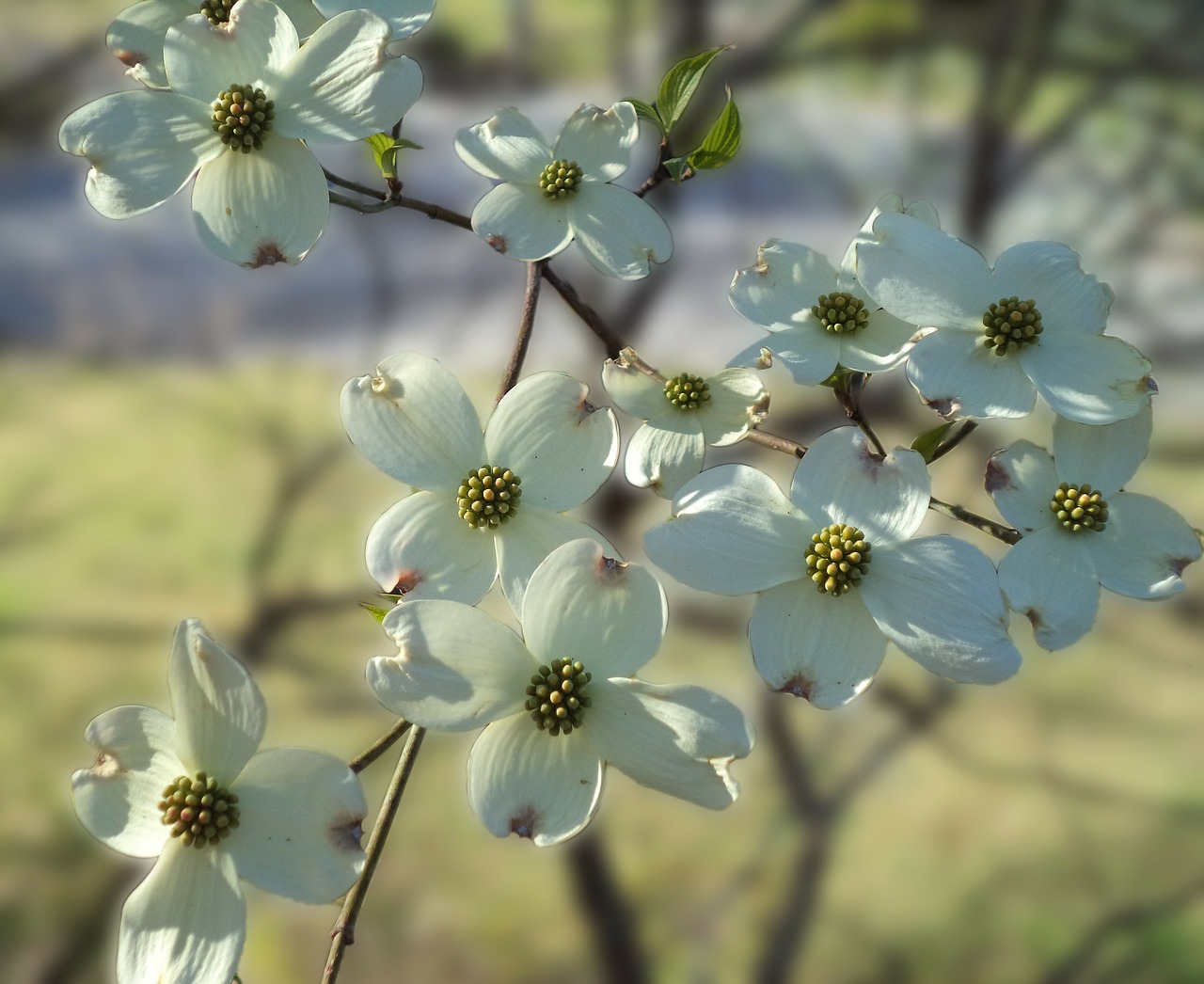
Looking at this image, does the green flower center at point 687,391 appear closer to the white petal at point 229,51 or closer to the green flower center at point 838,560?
the green flower center at point 838,560

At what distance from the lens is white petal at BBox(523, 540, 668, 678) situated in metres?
0.34

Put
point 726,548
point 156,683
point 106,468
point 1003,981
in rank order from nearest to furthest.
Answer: point 726,548 < point 1003,981 < point 156,683 < point 106,468

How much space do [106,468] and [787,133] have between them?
1.50 metres

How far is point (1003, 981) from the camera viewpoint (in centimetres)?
174

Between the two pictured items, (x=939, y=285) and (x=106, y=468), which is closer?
(x=939, y=285)

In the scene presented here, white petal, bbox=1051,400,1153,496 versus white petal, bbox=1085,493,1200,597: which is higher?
white petal, bbox=1051,400,1153,496

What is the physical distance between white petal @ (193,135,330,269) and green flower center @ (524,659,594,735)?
185 mm


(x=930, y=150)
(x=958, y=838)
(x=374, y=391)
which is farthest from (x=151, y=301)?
(x=374, y=391)

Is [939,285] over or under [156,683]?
over

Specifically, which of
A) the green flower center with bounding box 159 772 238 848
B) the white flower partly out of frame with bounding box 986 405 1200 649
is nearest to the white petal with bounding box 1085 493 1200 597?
the white flower partly out of frame with bounding box 986 405 1200 649

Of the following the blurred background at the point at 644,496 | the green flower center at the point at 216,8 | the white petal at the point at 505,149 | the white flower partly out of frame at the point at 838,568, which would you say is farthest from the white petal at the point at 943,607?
the blurred background at the point at 644,496

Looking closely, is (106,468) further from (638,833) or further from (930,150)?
(930,150)

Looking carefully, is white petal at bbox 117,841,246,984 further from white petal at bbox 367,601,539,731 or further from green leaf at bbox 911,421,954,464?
green leaf at bbox 911,421,954,464

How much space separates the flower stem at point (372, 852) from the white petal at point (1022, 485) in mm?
218
